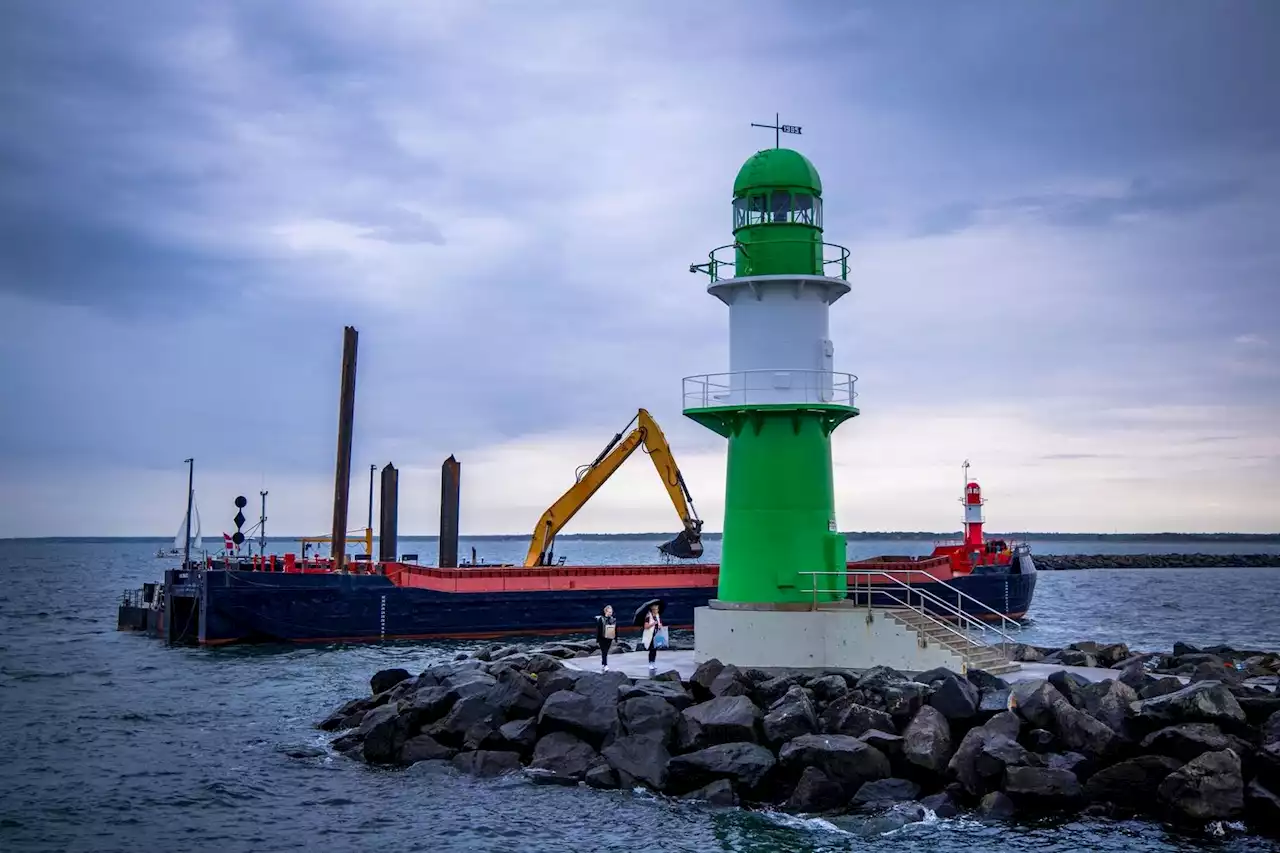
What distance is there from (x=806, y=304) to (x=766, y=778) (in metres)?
8.87

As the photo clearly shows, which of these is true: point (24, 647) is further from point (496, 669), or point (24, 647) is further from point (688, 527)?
point (496, 669)

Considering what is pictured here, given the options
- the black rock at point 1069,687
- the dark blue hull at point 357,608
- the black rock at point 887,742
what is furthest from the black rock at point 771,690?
the dark blue hull at point 357,608

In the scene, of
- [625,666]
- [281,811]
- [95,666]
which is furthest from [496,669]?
[95,666]

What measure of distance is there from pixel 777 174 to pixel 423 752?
11.9m

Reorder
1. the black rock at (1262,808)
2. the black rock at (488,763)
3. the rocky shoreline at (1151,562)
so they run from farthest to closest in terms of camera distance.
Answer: the rocky shoreline at (1151,562), the black rock at (488,763), the black rock at (1262,808)

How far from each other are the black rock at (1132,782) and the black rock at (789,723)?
12.9 ft

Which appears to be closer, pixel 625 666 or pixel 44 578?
pixel 625 666

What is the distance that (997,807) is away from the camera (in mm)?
16922

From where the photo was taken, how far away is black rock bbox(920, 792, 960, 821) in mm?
16953

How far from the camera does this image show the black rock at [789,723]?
18.6 meters

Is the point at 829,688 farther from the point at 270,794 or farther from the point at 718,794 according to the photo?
the point at 270,794

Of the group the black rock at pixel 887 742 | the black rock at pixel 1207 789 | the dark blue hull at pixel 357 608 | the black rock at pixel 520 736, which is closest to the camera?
the black rock at pixel 1207 789

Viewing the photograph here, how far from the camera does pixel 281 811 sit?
18203 millimetres

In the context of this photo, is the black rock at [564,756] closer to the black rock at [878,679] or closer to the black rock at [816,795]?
the black rock at [816,795]
